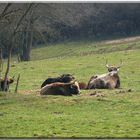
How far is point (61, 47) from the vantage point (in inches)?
1313

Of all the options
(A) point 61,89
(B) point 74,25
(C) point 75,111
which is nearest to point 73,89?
(A) point 61,89

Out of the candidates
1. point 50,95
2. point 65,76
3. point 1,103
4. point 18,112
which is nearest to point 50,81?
point 65,76

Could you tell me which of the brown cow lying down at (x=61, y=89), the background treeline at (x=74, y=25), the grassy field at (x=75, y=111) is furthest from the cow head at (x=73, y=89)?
the background treeline at (x=74, y=25)

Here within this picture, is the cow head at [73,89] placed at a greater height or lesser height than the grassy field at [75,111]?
greater

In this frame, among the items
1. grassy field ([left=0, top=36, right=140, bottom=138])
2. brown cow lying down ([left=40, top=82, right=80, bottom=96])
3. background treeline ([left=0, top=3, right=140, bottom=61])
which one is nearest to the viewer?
grassy field ([left=0, top=36, right=140, bottom=138])

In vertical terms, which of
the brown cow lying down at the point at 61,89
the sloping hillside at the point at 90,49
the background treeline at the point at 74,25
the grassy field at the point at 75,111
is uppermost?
the background treeline at the point at 74,25

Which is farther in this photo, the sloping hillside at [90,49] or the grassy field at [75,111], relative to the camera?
the sloping hillside at [90,49]

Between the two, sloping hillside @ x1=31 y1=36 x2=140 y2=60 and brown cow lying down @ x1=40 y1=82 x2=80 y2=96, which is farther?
sloping hillside @ x1=31 y1=36 x2=140 y2=60

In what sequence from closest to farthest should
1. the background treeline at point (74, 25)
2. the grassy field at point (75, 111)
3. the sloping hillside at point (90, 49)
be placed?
the grassy field at point (75, 111), the background treeline at point (74, 25), the sloping hillside at point (90, 49)

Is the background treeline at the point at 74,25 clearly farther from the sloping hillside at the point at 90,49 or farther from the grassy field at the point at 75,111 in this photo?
the sloping hillside at the point at 90,49

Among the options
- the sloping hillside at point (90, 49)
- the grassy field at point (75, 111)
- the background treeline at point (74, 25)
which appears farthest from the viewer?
the sloping hillside at point (90, 49)

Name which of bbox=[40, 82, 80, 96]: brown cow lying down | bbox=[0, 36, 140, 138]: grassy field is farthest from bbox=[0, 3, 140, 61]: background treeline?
bbox=[40, 82, 80, 96]: brown cow lying down

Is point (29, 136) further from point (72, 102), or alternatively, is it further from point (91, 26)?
point (91, 26)

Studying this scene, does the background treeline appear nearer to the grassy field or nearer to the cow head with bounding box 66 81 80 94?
the grassy field
